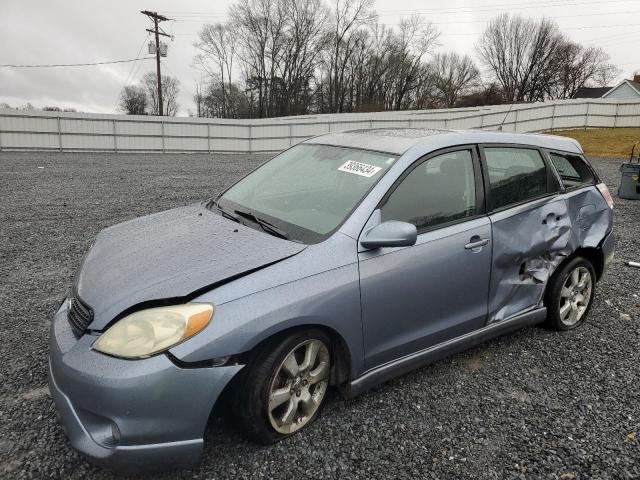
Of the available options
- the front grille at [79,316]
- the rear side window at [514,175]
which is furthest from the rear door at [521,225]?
the front grille at [79,316]

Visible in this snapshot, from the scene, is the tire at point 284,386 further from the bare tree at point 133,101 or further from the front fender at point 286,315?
the bare tree at point 133,101

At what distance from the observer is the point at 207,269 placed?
2275mm

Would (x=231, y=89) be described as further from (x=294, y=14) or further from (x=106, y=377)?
(x=106, y=377)

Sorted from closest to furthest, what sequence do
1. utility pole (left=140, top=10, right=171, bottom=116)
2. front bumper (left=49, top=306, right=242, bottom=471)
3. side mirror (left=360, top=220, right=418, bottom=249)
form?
front bumper (left=49, top=306, right=242, bottom=471), side mirror (left=360, top=220, right=418, bottom=249), utility pole (left=140, top=10, right=171, bottom=116)

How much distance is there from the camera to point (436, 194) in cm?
295

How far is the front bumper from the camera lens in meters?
1.92

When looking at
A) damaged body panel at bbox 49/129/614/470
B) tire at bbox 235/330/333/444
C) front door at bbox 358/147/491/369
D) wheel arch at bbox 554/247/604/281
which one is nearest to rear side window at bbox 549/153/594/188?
damaged body panel at bbox 49/129/614/470

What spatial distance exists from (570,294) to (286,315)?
2.68m

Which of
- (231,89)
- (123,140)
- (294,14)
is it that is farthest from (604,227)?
(231,89)

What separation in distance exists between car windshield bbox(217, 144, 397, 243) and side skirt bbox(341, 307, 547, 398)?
822mm

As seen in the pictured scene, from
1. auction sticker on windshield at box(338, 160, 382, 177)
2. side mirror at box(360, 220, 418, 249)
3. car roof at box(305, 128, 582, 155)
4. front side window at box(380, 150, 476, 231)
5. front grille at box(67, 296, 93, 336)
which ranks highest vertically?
car roof at box(305, 128, 582, 155)

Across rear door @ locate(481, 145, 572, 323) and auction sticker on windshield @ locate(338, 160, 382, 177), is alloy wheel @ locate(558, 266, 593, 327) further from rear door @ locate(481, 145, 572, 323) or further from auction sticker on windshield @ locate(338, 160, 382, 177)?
auction sticker on windshield @ locate(338, 160, 382, 177)

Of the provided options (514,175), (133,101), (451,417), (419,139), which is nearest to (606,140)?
(514,175)

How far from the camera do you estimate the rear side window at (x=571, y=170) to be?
3.74 m
